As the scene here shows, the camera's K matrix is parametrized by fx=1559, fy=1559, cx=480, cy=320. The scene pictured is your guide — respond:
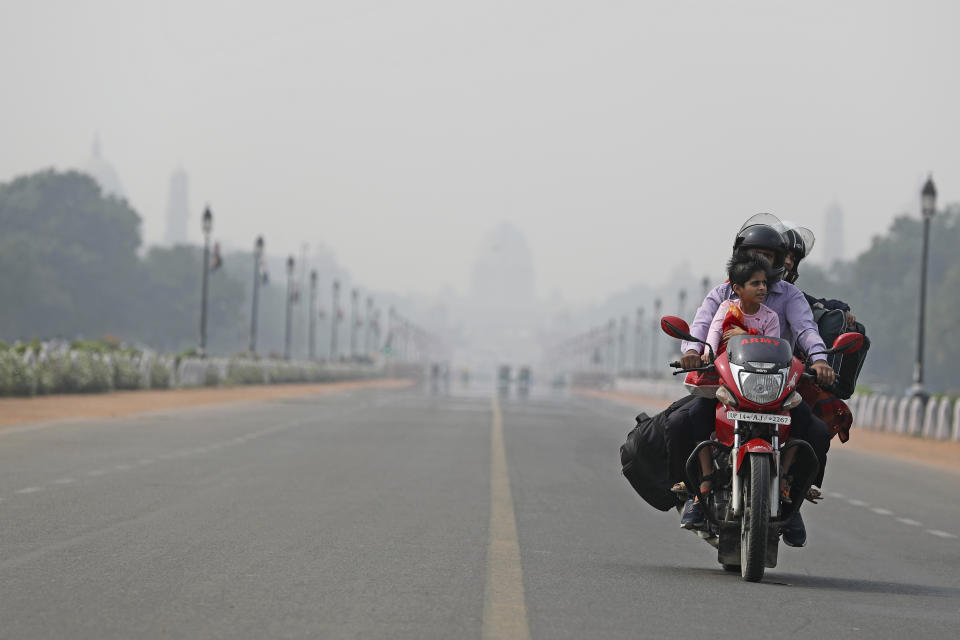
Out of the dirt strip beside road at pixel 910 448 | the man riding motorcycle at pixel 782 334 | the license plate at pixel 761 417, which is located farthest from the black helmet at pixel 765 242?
the dirt strip beside road at pixel 910 448

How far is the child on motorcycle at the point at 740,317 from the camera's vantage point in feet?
27.3

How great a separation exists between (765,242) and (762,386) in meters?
1.04

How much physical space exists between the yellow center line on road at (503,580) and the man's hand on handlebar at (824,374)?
1830 mm

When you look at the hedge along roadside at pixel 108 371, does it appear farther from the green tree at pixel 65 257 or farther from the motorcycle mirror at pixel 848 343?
the green tree at pixel 65 257

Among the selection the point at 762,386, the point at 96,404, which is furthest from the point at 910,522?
the point at 96,404

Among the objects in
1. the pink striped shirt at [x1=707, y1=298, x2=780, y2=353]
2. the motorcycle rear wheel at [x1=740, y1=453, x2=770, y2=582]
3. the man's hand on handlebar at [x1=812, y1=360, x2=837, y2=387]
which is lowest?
the motorcycle rear wheel at [x1=740, y1=453, x2=770, y2=582]

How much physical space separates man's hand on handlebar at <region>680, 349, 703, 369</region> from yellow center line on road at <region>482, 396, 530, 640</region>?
1.37 metres

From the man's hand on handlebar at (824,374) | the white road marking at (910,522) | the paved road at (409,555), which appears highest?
the man's hand on handlebar at (824,374)

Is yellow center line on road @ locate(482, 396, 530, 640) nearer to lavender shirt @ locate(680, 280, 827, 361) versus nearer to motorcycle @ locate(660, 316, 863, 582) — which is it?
motorcycle @ locate(660, 316, 863, 582)

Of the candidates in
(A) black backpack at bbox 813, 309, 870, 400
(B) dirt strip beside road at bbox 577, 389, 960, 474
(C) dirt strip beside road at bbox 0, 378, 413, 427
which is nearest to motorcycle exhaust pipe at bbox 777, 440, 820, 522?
(A) black backpack at bbox 813, 309, 870, 400

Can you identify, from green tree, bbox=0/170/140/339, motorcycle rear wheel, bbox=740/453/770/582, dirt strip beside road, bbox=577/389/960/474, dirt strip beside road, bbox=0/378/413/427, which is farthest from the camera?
green tree, bbox=0/170/140/339

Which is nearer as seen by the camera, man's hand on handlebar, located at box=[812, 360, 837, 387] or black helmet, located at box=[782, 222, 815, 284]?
man's hand on handlebar, located at box=[812, 360, 837, 387]

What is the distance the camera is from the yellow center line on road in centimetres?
625

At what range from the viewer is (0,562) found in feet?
25.4
